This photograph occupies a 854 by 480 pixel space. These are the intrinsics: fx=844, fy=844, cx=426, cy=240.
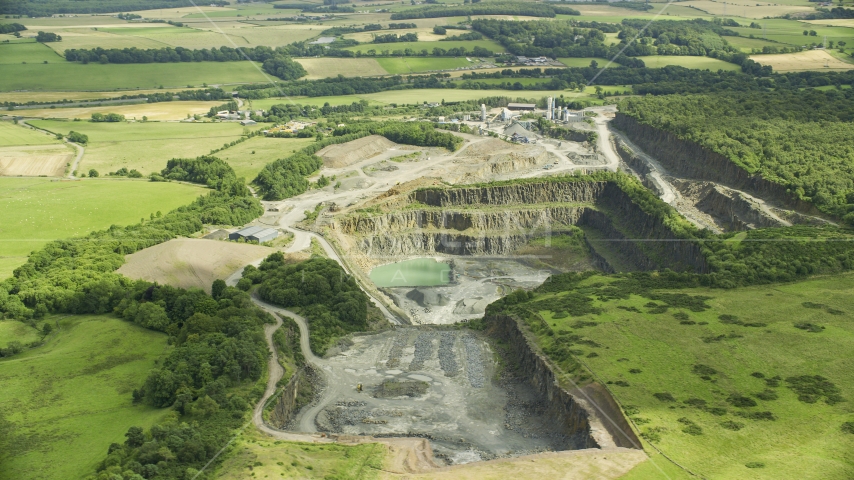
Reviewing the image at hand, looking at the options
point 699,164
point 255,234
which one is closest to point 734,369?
point 255,234

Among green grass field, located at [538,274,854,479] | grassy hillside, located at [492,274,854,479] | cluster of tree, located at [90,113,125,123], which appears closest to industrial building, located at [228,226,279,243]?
grassy hillside, located at [492,274,854,479]

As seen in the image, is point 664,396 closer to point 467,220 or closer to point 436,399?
point 436,399

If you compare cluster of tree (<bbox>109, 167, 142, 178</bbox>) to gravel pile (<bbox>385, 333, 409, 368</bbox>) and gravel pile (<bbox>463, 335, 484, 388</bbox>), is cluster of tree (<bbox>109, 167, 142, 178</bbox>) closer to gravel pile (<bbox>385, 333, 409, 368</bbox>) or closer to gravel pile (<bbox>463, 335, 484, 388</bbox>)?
gravel pile (<bbox>385, 333, 409, 368</bbox>)

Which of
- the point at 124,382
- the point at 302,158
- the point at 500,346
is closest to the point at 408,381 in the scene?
the point at 500,346

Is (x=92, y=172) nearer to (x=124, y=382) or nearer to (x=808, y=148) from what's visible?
(x=124, y=382)

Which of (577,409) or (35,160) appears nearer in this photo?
(577,409)
